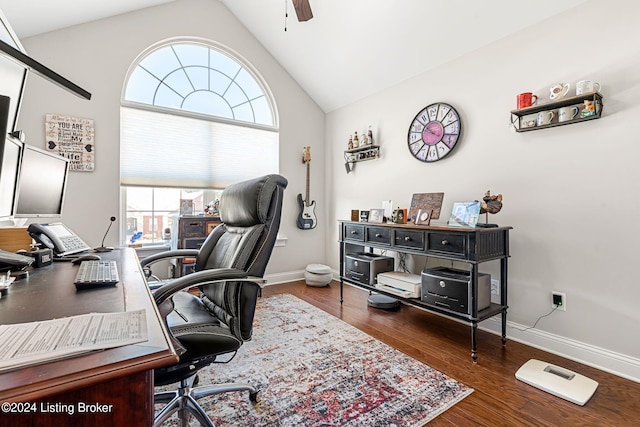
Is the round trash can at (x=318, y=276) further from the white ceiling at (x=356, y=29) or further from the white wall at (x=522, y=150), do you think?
the white ceiling at (x=356, y=29)

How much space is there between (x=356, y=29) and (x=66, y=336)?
3166 mm

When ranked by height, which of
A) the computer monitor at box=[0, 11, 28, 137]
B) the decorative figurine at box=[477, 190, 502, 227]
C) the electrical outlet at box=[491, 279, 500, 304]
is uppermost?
the computer monitor at box=[0, 11, 28, 137]

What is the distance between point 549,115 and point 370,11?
170 cm

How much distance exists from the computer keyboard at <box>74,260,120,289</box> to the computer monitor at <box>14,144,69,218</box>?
1.75 feet

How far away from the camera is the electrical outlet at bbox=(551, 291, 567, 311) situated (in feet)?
6.53

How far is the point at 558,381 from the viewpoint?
64.1 inches

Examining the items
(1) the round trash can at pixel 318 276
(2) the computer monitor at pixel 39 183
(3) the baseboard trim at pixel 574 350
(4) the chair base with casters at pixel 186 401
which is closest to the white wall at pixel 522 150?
(3) the baseboard trim at pixel 574 350

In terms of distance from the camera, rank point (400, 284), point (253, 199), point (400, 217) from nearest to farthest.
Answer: point (253, 199), point (400, 284), point (400, 217)

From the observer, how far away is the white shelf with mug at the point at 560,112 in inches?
70.6

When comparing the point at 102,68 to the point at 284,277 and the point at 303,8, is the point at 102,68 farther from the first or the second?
the point at 284,277

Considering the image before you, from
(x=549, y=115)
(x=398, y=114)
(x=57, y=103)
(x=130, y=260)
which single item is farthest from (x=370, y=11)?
(x=57, y=103)

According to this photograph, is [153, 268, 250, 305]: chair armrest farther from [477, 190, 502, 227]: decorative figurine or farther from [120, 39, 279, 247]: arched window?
[120, 39, 279, 247]: arched window

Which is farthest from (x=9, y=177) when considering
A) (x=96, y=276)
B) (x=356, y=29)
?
(x=356, y=29)

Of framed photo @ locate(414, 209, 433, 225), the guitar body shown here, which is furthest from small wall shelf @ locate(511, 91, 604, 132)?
the guitar body
